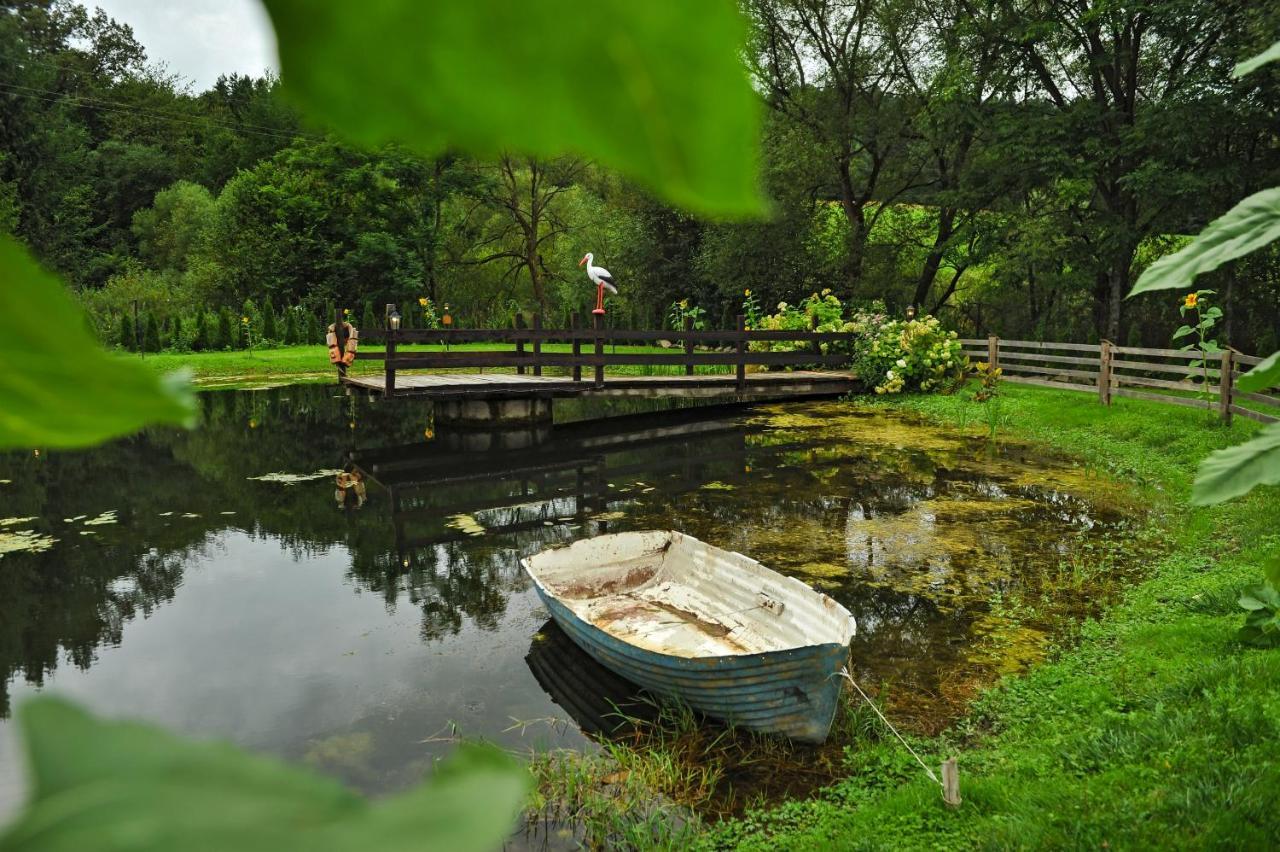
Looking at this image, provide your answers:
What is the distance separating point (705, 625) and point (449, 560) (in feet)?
10.0

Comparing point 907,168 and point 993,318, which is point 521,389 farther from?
point 993,318

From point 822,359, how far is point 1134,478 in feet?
26.5

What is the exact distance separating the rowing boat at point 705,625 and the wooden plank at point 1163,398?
7.83m

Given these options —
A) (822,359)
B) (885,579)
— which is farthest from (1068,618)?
(822,359)

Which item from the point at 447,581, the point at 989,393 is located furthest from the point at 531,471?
the point at 989,393

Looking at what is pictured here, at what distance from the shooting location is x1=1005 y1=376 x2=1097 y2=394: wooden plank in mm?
13662

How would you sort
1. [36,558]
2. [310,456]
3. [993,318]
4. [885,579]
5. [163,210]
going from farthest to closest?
[993,318], [310,456], [36,558], [885,579], [163,210]

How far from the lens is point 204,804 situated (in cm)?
11

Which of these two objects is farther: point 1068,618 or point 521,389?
point 521,389

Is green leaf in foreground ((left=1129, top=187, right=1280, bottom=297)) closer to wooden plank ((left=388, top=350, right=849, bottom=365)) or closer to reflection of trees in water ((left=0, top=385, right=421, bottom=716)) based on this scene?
reflection of trees in water ((left=0, top=385, right=421, bottom=716))

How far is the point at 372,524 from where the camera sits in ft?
30.2

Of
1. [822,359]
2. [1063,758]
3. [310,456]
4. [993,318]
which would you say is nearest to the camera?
[1063,758]

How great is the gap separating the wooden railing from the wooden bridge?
0.7 inches

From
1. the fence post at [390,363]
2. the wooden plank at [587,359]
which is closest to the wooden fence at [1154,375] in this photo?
the wooden plank at [587,359]
